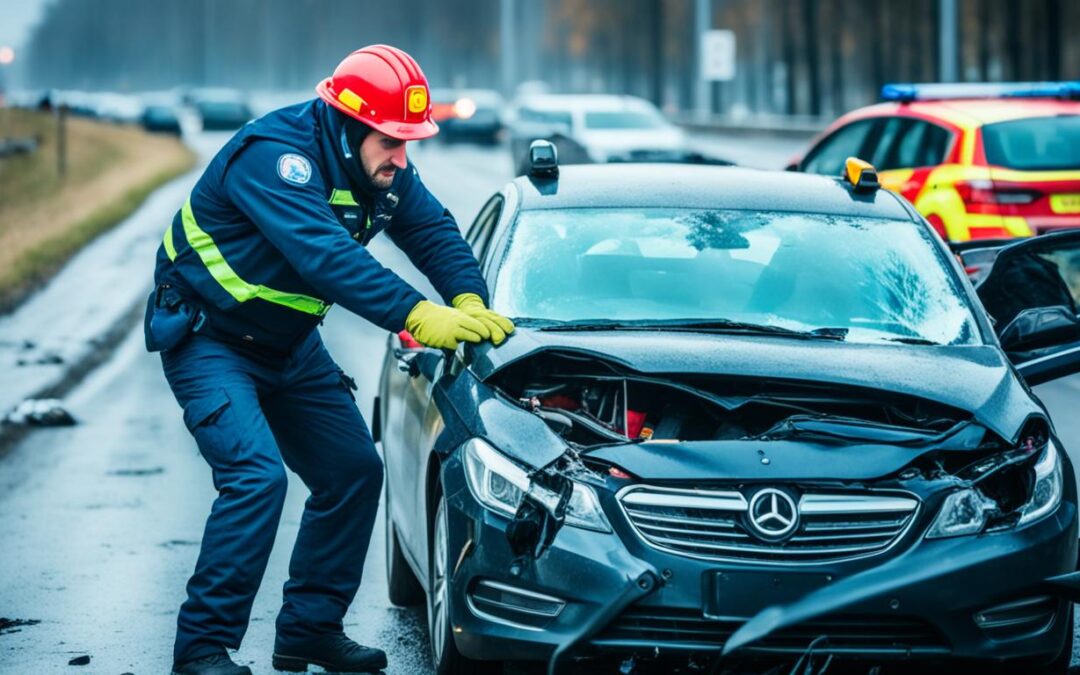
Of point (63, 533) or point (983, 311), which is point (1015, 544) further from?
point (63, 533)

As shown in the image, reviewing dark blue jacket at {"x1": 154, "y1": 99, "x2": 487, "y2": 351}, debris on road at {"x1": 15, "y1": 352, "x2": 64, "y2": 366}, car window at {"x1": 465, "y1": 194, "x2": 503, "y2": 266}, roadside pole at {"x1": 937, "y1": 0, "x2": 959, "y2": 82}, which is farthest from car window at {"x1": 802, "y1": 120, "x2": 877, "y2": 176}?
roadside pole at {"x1": 937, "y1": 0, "x2": 959, "y2": 82}

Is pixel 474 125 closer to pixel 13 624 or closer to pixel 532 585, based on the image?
pixel 13 624

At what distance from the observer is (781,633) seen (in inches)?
172

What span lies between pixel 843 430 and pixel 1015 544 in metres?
0.48

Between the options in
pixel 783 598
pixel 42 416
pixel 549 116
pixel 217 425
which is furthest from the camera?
pixel 549 116

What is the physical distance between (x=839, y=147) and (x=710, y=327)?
28.8ft

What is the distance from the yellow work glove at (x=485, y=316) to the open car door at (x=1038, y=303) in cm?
155

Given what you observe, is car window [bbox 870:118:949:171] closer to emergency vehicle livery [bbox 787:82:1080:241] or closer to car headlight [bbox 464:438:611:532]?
emergency vehicle livery [bbox 787:82:1080:241]

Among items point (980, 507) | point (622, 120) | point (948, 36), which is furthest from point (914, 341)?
point (622, 120)

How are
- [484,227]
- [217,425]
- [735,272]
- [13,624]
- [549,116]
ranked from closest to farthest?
[217,425], [735,272], [13,624], [484,227], [549,116]

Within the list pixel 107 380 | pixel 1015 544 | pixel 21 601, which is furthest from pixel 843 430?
pixel 107 380

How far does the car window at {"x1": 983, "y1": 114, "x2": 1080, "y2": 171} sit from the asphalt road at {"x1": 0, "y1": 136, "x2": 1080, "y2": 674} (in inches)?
61.9

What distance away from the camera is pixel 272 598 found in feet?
21.7

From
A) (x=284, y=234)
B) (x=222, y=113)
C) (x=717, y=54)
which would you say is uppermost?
(x=717, y=54)
